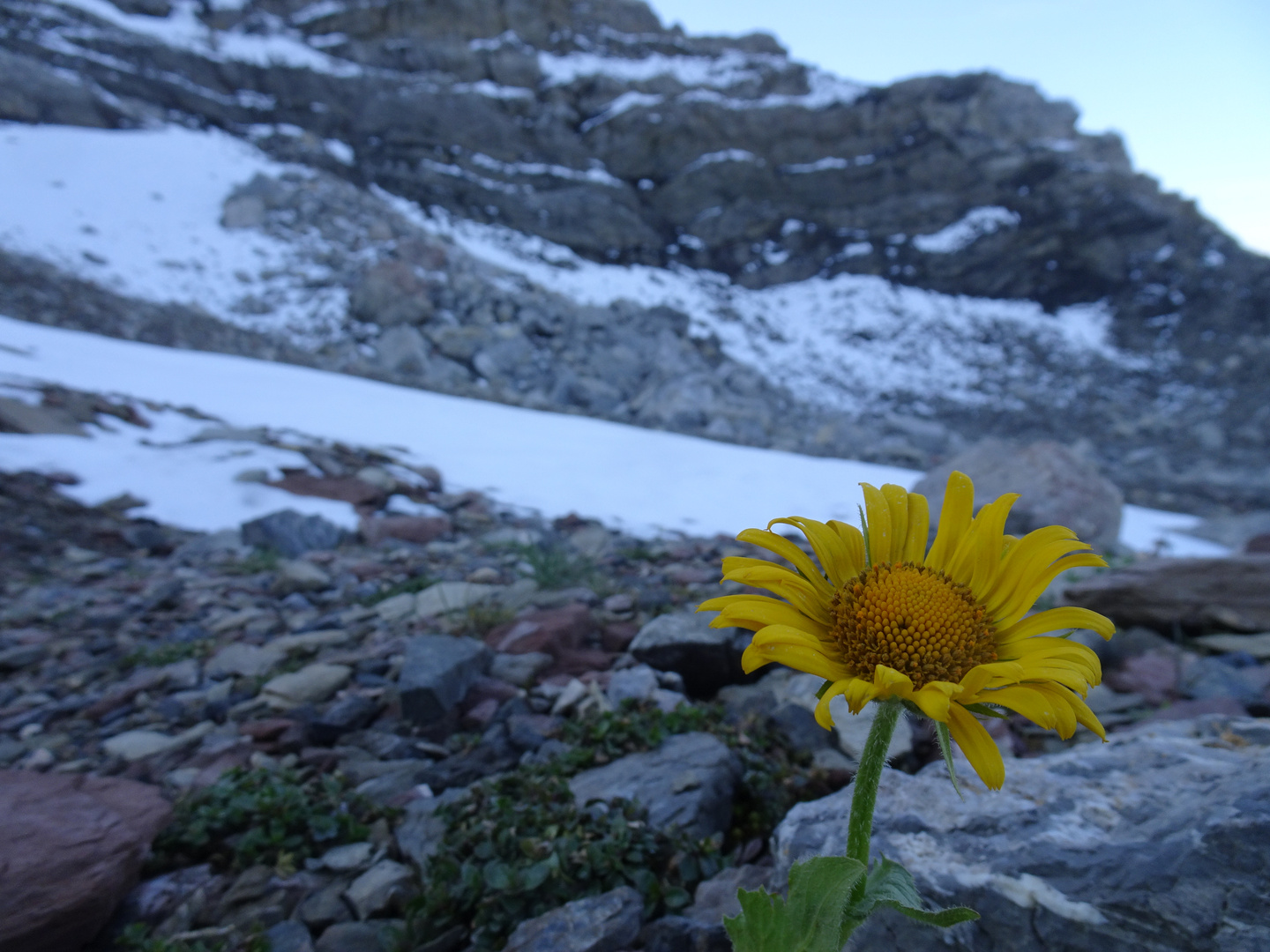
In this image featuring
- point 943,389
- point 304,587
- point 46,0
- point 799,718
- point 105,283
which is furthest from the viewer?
point 46,0

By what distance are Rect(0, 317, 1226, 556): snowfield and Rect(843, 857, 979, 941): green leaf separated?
330cm

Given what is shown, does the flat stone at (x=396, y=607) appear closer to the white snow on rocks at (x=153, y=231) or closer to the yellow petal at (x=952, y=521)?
the yellow petal at (x=952, y=521)

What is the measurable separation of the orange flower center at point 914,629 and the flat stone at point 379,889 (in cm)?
127

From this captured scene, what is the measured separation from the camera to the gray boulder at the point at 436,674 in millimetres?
2209

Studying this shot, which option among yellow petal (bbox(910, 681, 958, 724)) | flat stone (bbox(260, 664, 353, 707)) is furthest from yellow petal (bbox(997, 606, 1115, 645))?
flat stone (bbox(260, 664, 353, 707))

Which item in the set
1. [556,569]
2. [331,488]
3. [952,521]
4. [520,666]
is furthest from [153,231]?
[952,521]

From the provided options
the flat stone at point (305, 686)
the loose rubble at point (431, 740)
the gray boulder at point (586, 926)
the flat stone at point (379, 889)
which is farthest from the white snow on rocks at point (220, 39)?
the gray boulder at point (586, 926)

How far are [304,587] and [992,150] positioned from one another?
43012 mm

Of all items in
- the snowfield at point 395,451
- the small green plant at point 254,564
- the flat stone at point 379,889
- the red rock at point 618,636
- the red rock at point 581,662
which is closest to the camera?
the flat stone at point 379,889

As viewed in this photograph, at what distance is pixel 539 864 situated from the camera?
143 centimetres

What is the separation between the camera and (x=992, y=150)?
117 feet

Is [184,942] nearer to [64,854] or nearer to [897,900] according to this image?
[64,854]

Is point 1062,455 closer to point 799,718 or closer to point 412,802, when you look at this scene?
point 799,718

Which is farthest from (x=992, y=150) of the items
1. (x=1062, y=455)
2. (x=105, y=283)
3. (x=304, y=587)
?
(x=304, y=587)
